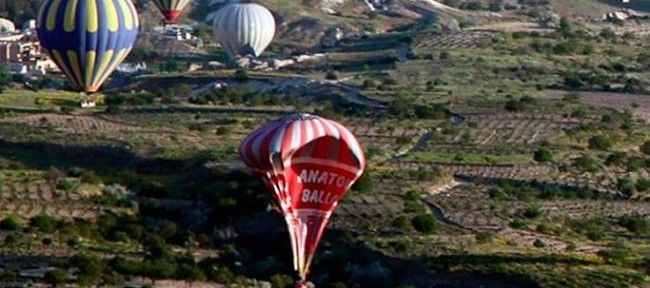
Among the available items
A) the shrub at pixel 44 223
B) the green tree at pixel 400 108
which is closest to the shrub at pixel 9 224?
the shrub at pixel 44 223

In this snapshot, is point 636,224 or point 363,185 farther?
point 363,185

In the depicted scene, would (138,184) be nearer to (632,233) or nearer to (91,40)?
(91,40)

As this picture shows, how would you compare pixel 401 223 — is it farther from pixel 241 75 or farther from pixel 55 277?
pixel 241 75

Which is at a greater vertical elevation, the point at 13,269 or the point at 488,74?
the point at 13,269

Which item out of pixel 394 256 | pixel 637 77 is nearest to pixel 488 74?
pixel 637 77

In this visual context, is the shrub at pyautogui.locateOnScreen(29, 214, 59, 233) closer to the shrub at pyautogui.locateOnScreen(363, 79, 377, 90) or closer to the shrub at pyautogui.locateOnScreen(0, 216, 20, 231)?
the shrub at pyautogui.locateOnScreen(0, 216, 20, 231)

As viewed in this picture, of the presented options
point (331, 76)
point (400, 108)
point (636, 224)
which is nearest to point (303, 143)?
point (636, 224)
